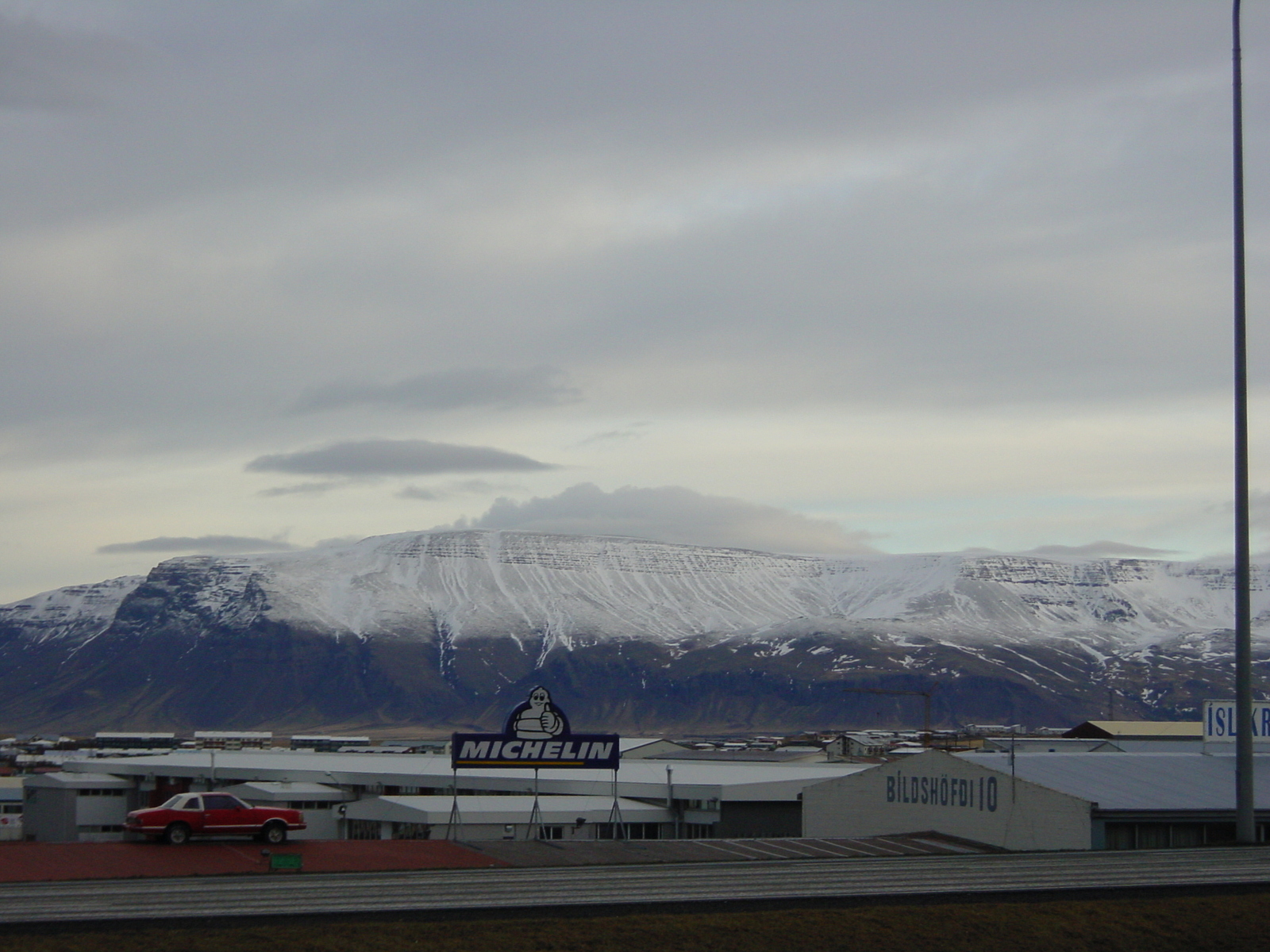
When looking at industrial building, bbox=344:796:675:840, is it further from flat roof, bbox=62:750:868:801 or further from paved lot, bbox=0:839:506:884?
paved lot, bbox=0:839:506:884

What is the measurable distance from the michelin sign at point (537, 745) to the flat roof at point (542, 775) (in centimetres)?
3306

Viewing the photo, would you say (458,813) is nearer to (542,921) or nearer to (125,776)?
(542,921)

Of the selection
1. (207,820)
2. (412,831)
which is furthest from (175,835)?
(412,831)

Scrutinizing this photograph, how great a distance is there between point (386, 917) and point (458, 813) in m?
53.4

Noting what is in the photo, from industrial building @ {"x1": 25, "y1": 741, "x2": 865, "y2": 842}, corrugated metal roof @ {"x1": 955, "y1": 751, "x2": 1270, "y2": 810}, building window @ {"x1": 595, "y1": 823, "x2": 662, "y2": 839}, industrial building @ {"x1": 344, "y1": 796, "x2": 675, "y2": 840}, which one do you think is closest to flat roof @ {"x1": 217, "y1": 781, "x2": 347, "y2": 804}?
industrial building @ {"x1": 25, "y1": 741, "x2": 865, "y2": 842}

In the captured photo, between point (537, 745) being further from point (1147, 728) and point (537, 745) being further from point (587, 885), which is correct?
point (1147, 728)

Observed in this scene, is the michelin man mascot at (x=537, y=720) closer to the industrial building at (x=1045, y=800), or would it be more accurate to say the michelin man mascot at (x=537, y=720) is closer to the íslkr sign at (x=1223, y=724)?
the industrial building at (x=1045, y=800)

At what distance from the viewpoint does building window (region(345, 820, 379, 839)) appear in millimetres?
99438

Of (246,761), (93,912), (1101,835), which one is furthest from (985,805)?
(246,761)

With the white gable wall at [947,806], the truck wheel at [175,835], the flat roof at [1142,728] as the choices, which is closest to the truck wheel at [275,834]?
the truck wheel at [175,835]

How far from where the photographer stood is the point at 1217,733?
8956cm

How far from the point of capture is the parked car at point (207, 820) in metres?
55.5

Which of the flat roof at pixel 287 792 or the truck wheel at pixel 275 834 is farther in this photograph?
the flat roof at pixel 287 792

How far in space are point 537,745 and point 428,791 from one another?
5373 cm
